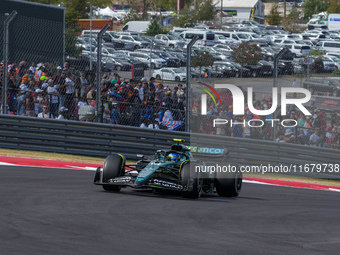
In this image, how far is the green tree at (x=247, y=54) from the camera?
14383 millimetres

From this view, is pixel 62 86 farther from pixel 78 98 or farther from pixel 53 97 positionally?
pixel 78 98

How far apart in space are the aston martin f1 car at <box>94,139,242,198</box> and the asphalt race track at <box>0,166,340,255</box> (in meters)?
0.17

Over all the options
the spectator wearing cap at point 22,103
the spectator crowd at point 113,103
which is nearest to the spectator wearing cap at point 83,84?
the spectator crowd at point 113,103

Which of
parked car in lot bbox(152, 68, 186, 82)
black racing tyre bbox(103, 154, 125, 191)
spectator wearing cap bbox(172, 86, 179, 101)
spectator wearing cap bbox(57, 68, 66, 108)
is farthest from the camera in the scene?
parked car in lot bbox(152, 68, 186, 82)

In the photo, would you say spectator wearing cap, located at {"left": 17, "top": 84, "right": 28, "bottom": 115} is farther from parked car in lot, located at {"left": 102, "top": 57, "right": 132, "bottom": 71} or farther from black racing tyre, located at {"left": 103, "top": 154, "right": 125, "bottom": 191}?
black racing tyre, located at {"left": 103, "top": 154, "right": 125, "bottom": 191}

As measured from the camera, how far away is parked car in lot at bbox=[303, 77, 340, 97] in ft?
47.0

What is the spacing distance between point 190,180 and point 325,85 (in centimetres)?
587

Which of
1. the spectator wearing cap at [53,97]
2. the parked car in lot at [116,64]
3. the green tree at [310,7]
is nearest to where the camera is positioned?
the spectator wearing cap at [53,97]

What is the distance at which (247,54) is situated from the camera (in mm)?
15188

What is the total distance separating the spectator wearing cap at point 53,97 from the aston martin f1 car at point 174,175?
4887 millimetres

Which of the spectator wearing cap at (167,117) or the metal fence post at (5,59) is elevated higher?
the metal fence post at (5,59)

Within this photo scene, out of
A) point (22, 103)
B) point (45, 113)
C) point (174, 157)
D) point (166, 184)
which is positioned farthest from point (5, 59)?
point (166, 184)

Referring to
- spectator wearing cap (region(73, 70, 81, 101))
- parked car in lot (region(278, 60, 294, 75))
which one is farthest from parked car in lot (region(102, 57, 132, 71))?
parked car in lot (region(278, 60, 294, 75))

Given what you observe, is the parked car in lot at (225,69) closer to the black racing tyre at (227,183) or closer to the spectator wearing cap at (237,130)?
the spectator wearing cap at (237,130)
